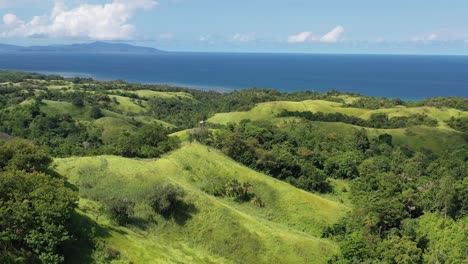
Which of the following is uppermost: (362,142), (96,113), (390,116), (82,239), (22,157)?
(22,157)

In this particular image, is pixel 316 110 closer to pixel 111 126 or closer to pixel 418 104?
pixel 418 104

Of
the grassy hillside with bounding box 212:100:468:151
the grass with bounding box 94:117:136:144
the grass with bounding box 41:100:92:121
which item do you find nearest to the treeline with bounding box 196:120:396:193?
the grassy hillside with bounding box 212:100:468:151

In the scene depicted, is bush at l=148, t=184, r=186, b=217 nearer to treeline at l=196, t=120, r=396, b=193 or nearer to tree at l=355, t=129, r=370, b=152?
treeline at l=196, t=120, r=396, b=193

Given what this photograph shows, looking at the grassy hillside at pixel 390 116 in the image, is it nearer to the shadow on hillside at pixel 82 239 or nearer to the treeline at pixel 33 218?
the shadow on hillside at pixel 82 239

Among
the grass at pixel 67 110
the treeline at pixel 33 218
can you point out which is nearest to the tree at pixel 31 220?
the treeline at pixel 33 218

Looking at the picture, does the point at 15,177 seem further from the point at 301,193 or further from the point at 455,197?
the point at 455,197

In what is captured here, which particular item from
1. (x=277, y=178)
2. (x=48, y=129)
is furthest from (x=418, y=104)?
(x=48, y=129)
